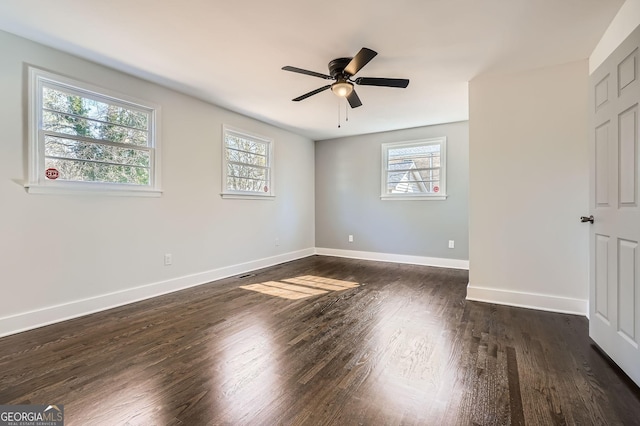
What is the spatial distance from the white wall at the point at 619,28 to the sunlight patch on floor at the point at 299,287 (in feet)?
11.0

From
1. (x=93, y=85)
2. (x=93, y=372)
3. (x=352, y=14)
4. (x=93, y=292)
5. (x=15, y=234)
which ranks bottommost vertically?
(x=93, y=372)

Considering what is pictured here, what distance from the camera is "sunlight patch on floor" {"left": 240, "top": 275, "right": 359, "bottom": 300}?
11.8 ft

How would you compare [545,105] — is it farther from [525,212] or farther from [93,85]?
[93,85]

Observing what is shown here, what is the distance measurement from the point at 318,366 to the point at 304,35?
8.48 ft

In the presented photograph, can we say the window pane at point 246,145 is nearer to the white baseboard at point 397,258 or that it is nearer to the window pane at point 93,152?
the window pane at point 93,152

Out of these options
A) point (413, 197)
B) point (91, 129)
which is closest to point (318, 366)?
point (91, 129)

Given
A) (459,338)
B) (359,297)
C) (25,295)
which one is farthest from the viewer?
(359,297)

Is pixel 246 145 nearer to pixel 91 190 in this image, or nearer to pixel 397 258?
pixel 91 190

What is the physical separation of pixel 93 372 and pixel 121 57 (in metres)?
2.77

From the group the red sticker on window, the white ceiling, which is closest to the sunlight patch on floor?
the red sticker on window

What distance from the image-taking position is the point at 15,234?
97.8 inches

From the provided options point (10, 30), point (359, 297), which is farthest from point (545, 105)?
point (10, 30)

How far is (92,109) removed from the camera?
118 inches

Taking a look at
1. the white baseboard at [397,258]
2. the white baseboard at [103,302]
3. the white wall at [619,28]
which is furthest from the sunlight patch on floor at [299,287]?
the white wall at [619,28]
